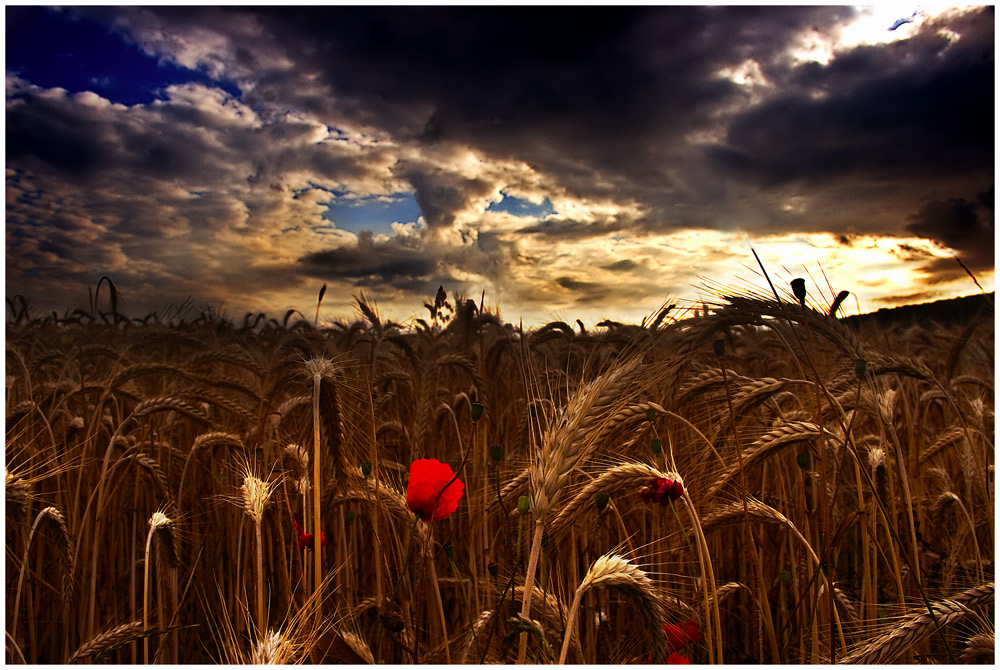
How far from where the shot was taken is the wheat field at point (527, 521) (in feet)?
4.36

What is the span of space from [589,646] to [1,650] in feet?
5.07

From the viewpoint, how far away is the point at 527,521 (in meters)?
2.24

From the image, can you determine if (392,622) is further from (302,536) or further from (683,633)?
(683,633)

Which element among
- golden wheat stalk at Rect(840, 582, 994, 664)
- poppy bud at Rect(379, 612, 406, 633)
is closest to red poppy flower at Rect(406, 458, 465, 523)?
poppy bud at Rect(379, 612, 406, 633)

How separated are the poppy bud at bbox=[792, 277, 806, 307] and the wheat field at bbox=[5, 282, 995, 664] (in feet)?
0.05

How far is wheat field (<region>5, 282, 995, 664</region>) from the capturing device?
1329 mm

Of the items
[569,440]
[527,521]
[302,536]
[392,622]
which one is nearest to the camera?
[569,440]

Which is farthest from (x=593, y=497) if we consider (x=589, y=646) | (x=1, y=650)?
(x=1, y=650)

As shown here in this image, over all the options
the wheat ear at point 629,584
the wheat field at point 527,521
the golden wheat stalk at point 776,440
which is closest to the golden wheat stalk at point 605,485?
the wheat field at point 527,521

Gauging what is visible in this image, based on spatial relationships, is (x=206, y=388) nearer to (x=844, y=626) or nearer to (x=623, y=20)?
(x=623, y=20)

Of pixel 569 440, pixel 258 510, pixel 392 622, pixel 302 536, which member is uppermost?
pixel 569 440

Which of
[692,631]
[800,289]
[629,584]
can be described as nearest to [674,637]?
[692,631]

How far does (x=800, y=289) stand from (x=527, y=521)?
51.8 inches

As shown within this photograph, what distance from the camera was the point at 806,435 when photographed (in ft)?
5.28
